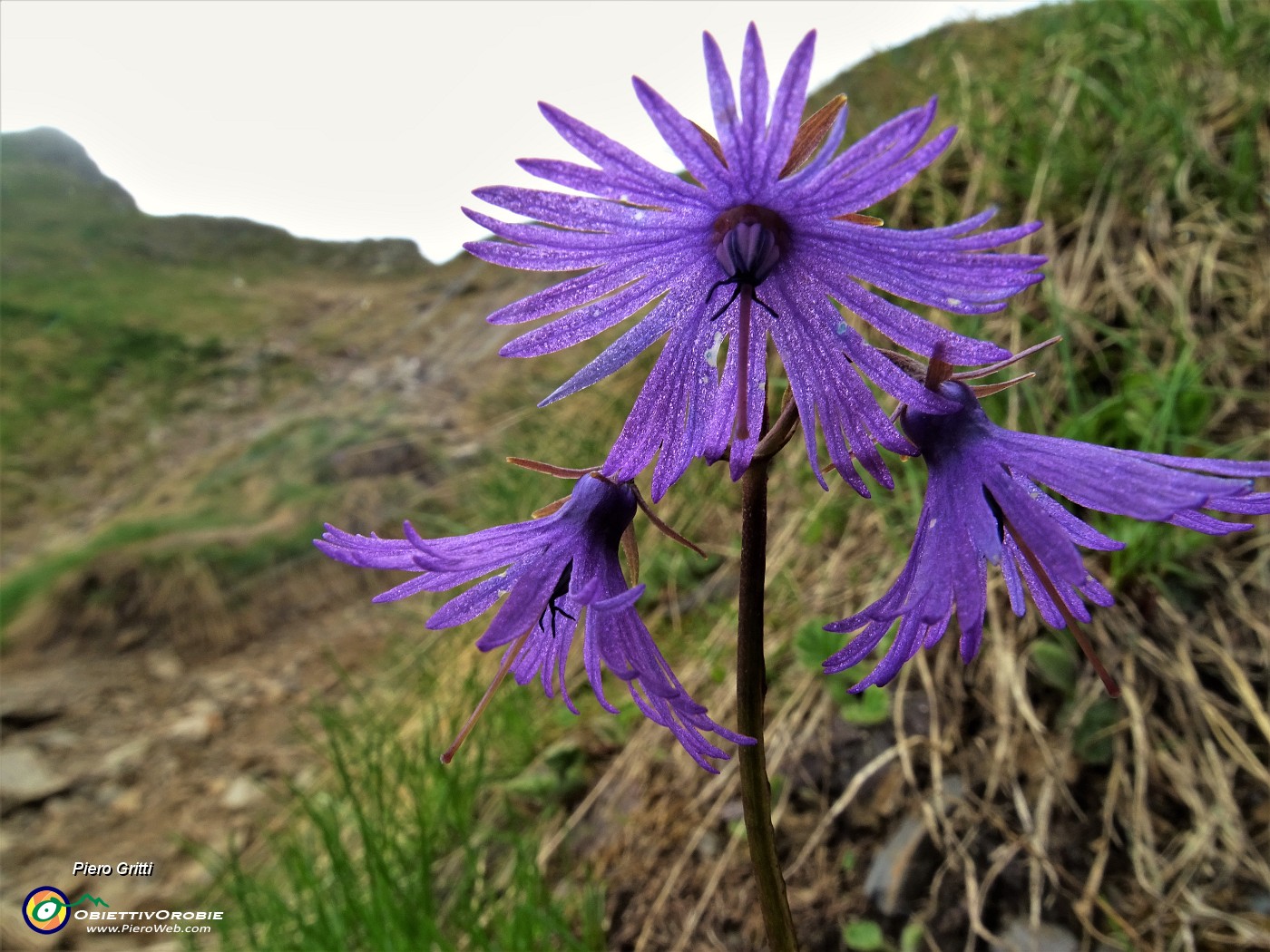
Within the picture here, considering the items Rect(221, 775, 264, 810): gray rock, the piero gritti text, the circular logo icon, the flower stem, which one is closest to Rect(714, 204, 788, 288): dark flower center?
the flower stem

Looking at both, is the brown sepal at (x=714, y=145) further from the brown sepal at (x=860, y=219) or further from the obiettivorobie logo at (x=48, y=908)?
the obiettivorobie logo at (x=48, y=908)

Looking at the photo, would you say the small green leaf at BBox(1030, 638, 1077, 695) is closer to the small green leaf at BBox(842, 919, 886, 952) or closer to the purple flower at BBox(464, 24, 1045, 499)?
the small green leaf at BBox(842, 919, 886, 952)

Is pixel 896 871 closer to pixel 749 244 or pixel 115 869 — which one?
pixel 749 244

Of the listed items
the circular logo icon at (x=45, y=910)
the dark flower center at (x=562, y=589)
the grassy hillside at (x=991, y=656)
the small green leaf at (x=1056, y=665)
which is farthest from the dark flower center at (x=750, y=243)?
the circular logo icon at (x=45, y=910)

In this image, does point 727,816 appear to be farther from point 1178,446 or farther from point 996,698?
point 1178,446

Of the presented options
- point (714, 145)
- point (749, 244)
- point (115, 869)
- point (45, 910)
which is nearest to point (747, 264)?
point (749, 244)

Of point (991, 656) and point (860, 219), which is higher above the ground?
point (860, 219)
